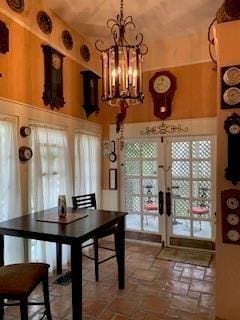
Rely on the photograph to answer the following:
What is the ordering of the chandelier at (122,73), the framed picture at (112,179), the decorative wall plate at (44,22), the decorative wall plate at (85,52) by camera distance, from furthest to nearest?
the framed picture at (112,179), the decorative wall plate at (85,52), the decorative wall plate at (44,22), the chandelier at (122,73)

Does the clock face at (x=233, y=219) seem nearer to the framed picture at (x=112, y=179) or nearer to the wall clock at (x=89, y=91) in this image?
the framed picture at (x=112, y=179)

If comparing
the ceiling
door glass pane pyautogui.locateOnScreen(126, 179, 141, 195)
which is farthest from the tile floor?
the ceiling

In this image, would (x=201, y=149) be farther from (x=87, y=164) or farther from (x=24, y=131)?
(x=24, y=131)

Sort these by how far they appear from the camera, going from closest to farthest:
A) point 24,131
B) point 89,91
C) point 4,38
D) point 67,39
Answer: point 4,38
point 24,131
point 67,39
point 89,91

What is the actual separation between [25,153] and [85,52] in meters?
2.23

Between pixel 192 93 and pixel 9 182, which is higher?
pixel 192 93

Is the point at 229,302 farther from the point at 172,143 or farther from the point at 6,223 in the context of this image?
the point at 172,143

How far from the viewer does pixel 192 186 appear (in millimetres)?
4543

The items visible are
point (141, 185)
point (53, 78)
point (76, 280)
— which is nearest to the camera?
point (76, 280)

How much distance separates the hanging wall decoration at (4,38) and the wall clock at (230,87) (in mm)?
2224

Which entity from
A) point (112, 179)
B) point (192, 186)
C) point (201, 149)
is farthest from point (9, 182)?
point (201, 149)

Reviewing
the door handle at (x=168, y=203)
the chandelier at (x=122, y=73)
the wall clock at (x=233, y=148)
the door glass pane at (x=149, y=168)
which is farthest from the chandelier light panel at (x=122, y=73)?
the door handle at (x=168, y=203)

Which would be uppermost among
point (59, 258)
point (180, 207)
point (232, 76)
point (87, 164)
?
point (232, 76)

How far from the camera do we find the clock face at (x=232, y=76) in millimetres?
2508
